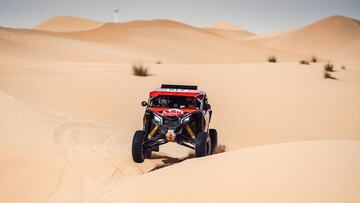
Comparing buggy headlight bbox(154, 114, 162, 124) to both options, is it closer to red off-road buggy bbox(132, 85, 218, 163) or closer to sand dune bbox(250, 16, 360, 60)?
red off-road buggy bbox(132, 85, 218, 163)

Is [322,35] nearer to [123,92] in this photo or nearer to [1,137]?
[123,92]


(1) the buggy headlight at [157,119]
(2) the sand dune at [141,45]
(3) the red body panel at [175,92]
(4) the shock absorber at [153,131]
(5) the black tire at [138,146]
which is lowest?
(5) the black tire at [138,146]

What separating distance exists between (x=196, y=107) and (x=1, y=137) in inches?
159

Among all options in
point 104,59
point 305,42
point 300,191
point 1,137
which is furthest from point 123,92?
point 305,42

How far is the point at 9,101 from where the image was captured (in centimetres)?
1393

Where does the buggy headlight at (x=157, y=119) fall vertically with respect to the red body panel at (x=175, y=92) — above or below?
below

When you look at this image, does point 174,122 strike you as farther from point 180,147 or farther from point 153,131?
point 180,147

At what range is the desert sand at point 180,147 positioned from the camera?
5496 millimetres

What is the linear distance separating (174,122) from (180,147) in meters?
3.93

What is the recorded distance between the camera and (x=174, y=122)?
8.78 metres

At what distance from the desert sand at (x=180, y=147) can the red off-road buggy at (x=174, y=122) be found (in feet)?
2.20

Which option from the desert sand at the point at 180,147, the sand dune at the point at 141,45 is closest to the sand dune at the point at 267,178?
the desert sand at the point at 180,147

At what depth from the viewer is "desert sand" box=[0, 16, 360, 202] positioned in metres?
5.50

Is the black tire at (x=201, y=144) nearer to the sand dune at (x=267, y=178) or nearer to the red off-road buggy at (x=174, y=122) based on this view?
the red off-road buggy at (x=174, y=122)
